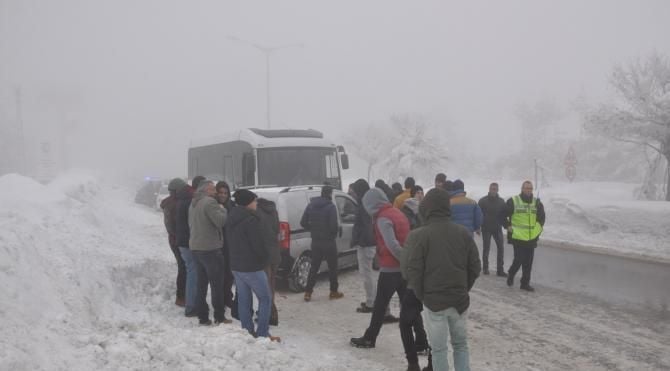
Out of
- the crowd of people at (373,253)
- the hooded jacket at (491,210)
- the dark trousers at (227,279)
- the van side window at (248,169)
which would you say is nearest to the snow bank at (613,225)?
the hooded jacket at (491,210)

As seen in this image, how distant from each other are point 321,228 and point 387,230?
2.55 meters

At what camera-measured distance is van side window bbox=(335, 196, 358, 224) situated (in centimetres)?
961

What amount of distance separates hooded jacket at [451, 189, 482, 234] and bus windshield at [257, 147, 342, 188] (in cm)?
590

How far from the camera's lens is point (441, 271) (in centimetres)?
402

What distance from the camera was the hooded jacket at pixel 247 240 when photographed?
5441mm

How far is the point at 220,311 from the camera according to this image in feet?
20.8

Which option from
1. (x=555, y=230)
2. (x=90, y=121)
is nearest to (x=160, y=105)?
(x=90, y=121)

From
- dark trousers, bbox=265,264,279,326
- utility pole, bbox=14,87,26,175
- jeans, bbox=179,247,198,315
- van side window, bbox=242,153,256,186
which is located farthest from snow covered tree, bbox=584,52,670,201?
utility pole, bbox=14,87,26,175

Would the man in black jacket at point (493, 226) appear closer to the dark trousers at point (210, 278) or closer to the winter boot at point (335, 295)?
the winter boot at point (335, 295)

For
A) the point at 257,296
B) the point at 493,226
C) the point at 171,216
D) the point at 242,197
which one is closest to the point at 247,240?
the point at 242,197

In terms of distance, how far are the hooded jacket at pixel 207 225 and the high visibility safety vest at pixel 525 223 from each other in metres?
5.20

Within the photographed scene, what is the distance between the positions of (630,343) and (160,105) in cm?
14647

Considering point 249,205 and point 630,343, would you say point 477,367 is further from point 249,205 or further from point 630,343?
point 249,205

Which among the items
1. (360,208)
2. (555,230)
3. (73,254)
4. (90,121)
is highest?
(90,121)
